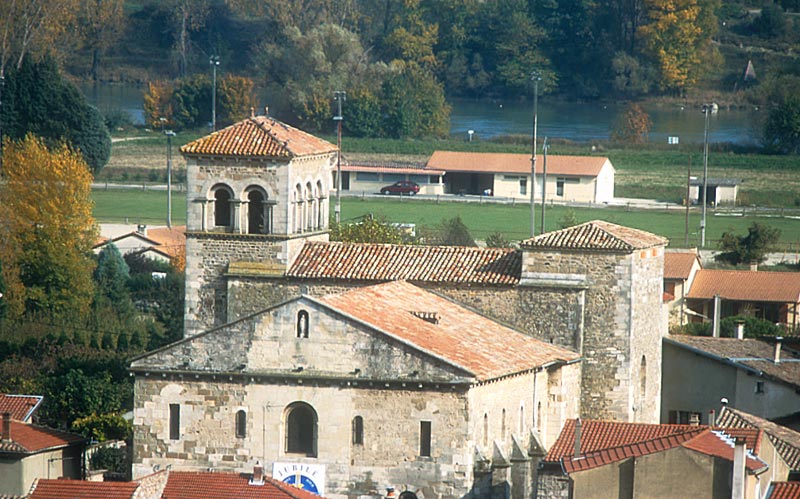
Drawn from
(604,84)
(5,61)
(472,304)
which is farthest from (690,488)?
(604,84)

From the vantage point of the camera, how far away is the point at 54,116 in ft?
408

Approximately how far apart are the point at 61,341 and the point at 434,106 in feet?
253

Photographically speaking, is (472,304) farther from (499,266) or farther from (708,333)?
(708,333)

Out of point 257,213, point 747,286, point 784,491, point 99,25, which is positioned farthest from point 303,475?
point 99,25

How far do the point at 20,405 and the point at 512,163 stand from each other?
65.2 metres

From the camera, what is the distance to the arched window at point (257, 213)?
6366 cm

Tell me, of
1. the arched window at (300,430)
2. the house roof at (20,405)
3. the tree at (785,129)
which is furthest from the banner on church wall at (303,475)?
the tree at (785,129)

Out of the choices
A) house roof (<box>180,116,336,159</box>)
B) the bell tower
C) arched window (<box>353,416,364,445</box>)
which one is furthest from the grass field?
arched window (<box>353,416,364,445</box>)

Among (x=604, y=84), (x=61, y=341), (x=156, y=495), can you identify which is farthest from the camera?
(x=604, y=84)

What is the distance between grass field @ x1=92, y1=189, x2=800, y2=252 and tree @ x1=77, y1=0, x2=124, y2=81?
5808cm

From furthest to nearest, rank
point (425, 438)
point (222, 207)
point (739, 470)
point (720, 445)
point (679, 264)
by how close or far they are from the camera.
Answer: point (679, 264)
point (222, 207)
point (425, 438)
point (720, 445)
point (739, 470)

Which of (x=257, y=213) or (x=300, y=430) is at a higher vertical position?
(x=257, y=213)

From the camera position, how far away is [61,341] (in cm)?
7862

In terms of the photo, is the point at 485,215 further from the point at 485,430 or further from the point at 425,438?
the point at 425,438
